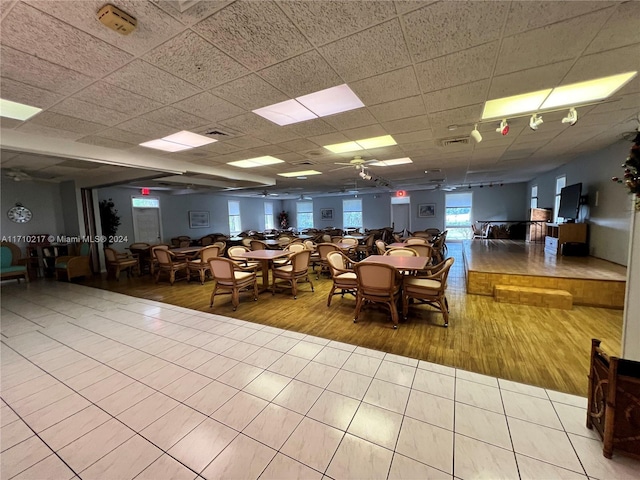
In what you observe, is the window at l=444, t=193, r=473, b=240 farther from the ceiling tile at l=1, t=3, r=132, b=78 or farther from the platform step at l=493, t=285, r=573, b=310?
the ceiling tile at l=1, t=3, r=132, b=78

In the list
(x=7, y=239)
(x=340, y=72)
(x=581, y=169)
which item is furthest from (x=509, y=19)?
(x=7, y=239)

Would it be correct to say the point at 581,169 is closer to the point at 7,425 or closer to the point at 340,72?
the point at 340,72

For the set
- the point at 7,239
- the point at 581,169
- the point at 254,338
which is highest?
the point at 581,169

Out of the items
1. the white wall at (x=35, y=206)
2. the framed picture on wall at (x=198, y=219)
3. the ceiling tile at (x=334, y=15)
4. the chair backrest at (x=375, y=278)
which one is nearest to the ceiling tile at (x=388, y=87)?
the ceiling tile at (x=334, y=15)

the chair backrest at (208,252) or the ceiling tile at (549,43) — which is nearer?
the ceiling tile at (549,43)

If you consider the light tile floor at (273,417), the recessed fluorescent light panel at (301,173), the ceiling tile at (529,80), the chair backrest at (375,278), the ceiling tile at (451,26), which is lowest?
the light tile floor at (273,417)

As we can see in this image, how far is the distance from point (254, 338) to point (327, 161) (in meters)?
4.08

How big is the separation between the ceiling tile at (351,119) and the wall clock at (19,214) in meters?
8.62

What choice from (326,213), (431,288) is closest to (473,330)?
(431,288)

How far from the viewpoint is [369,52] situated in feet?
6.45

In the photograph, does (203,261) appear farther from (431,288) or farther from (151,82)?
(431,288)

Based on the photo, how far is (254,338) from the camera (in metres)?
3.15

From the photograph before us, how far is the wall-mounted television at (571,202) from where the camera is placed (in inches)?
222

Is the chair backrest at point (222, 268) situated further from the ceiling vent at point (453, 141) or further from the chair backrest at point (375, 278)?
the ceiling vent at point (453, 141)
